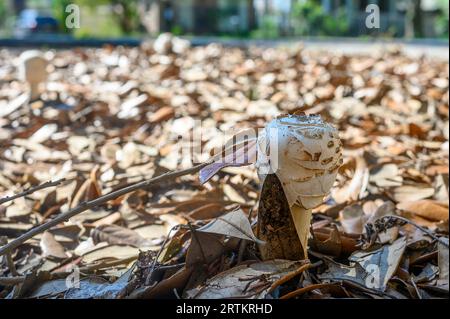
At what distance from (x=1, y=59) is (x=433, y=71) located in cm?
274

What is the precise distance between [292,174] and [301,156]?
Result: 0.10 ft

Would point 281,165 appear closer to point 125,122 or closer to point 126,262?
point 126,262

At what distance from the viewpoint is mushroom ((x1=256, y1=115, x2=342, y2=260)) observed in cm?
81

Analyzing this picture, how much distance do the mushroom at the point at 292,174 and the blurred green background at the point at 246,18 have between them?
7110mm

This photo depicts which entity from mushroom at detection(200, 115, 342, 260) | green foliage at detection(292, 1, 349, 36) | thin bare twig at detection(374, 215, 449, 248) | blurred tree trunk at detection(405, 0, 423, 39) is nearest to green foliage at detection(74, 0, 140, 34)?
green foliage at detection(292, 1, 349, 36)

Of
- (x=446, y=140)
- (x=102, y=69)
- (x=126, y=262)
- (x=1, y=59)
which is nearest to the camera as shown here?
(x=126, y=262)

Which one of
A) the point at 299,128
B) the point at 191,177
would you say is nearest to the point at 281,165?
the point at 299,128

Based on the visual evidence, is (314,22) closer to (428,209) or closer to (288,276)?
(428,209)

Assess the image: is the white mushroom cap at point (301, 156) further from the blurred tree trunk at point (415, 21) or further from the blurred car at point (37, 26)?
the blurred car at point (37, 26)

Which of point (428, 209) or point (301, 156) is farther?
point (428, 209)

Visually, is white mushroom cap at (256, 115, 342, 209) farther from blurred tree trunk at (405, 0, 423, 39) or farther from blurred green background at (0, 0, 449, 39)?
blurred tree trunk at (405, 0, 423, 39)

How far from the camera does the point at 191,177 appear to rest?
1537mm

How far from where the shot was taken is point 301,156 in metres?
0.81

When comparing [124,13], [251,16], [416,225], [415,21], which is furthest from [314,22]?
[416,225]
